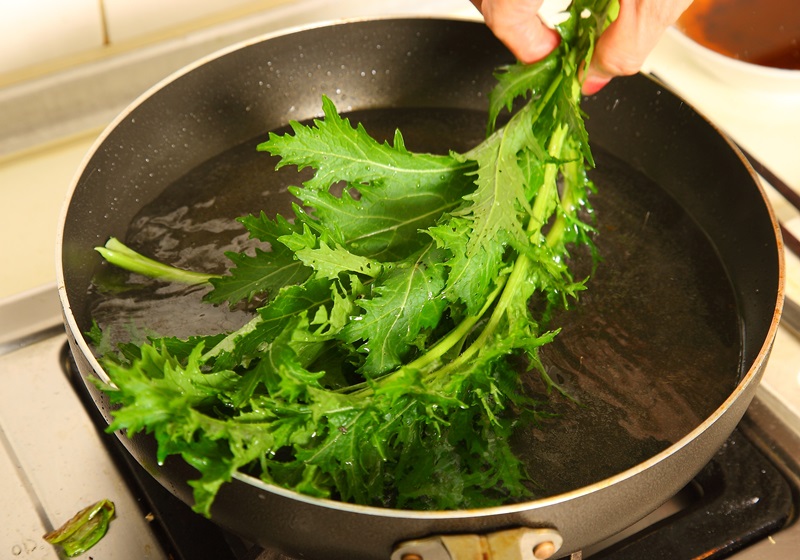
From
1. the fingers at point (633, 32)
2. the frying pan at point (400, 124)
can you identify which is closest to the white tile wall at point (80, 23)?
the frying pan at point (400, 124)

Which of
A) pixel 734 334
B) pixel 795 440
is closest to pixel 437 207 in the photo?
pixel 734 334

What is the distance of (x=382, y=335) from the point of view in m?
0.72

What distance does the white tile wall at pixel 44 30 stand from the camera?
1148mm

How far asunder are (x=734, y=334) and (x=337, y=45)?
0.66 metres

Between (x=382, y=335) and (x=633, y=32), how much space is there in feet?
1.45

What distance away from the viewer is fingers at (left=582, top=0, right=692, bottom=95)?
852 mm

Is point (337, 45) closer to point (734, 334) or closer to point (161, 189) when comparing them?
point (161, 189)

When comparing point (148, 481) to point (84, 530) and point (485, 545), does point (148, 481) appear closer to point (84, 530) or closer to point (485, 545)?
point (84, 530)

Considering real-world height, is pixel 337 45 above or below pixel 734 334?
above

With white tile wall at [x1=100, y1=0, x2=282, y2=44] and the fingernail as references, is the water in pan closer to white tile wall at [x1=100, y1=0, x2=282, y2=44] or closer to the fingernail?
the fingernail

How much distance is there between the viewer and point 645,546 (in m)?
0.84

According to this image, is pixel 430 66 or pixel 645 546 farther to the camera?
pixel 430 66

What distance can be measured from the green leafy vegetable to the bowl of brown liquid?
1068 mm

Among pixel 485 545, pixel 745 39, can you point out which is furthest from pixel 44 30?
pixel 745 39
